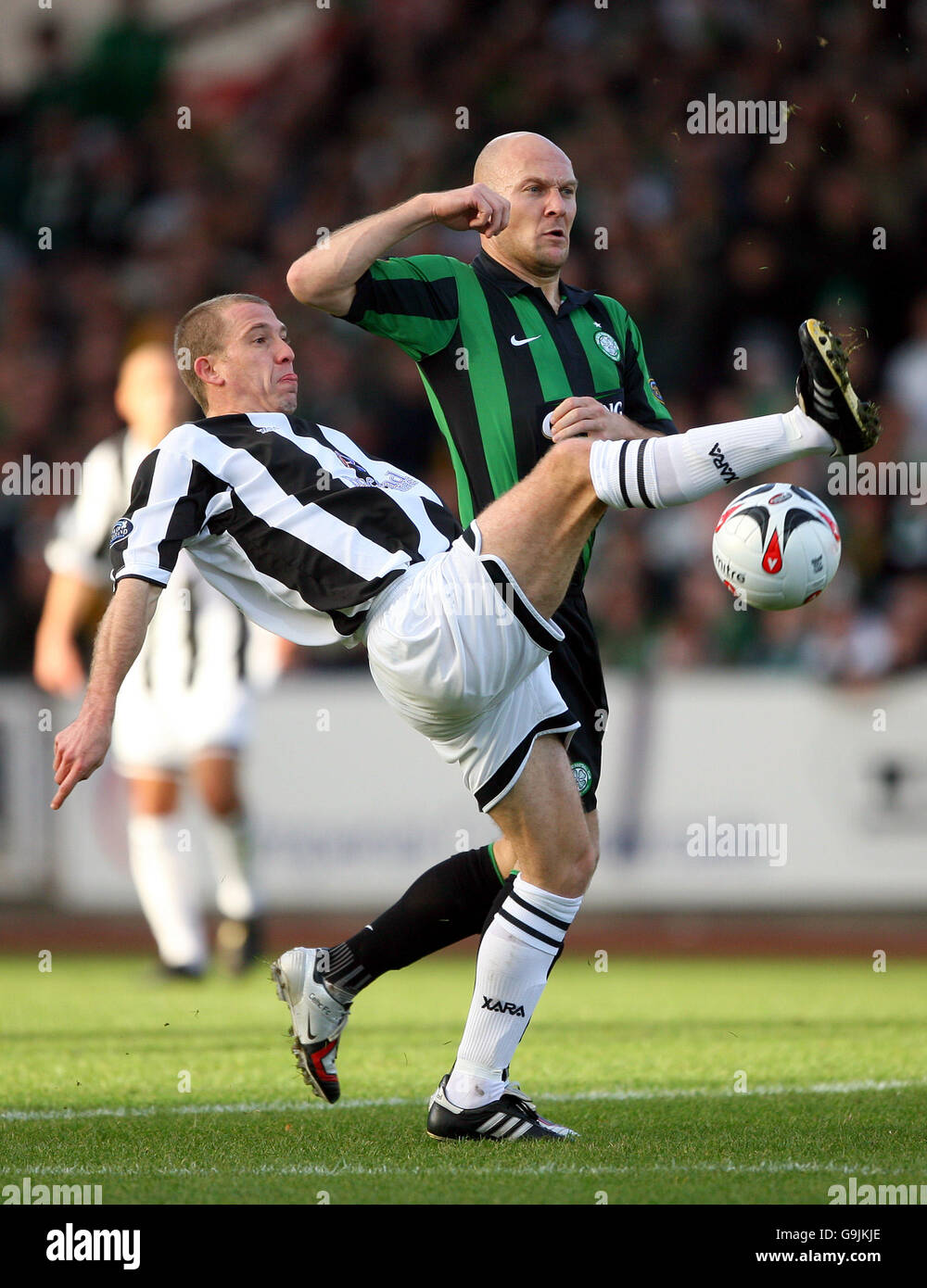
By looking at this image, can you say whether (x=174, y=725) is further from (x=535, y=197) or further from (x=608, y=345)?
(x=535, y=197)

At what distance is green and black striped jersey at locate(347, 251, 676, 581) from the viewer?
14.3 feet

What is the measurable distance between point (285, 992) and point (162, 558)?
4.13 ft

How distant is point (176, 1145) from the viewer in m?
3.84

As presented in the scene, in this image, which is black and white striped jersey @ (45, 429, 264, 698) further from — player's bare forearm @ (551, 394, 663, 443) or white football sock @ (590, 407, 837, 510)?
white football sock @ (590, 407, 837, 510)

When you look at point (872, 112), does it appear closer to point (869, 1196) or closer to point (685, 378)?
point (685, 378)

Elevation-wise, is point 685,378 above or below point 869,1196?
above

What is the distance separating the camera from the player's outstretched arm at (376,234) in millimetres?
3826

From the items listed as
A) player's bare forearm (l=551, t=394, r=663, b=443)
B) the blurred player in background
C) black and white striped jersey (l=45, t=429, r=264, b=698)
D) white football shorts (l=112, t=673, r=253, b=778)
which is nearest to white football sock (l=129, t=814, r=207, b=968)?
the blurred player in background

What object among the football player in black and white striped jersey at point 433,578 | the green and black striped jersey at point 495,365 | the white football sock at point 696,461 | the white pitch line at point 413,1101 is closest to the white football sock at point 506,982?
the football player in black and white striped jersey at point 433,578

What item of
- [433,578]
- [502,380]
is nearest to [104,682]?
[433,578]

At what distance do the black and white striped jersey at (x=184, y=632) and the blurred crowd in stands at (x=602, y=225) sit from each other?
2724 mm

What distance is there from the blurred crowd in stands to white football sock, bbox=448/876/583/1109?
571 cm

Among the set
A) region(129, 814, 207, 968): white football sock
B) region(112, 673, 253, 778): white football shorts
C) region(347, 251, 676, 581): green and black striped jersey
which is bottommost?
region(129, 814, 207, 968): white football sock
